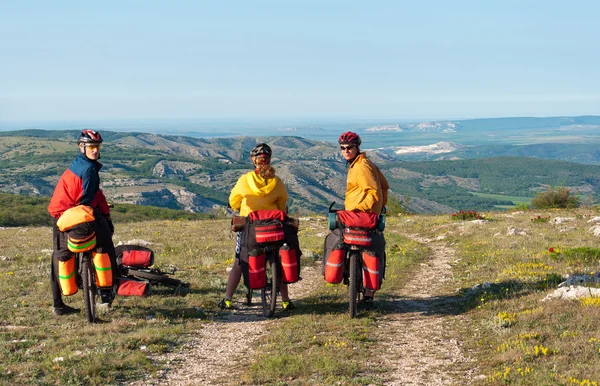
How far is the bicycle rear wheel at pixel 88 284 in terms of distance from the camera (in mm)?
10055

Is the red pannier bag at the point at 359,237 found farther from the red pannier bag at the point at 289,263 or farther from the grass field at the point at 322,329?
the grass field at the point at 322,329

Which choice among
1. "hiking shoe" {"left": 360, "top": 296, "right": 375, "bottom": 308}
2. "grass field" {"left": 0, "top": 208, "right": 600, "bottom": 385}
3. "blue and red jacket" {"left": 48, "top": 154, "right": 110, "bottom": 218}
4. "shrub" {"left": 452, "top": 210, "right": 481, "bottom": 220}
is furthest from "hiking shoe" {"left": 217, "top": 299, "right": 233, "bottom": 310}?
"shrub" {"left": 452, "top": 210, "right": 481, "bottom": 220}

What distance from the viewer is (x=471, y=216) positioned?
31812mm

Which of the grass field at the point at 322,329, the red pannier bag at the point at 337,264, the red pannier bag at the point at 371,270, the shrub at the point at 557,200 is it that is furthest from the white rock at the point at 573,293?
the shrub at the point at 557,200

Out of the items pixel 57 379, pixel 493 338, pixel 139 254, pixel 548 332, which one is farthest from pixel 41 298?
pixel 548 332

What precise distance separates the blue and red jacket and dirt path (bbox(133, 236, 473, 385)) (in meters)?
3.24

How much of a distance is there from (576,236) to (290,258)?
1503 cm

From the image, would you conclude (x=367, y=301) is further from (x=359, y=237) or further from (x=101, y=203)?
(x=101, y=203)

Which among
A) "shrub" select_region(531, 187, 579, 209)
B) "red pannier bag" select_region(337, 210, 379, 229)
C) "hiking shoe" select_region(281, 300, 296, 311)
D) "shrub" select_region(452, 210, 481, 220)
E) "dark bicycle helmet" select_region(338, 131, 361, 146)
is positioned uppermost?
"dark bicycle helmet" select_region(338, 131, 361, 146)

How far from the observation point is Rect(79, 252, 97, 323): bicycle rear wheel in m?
10.1

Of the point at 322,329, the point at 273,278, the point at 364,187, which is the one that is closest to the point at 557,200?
the point at 364,187

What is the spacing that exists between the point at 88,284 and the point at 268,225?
3434 millimetres

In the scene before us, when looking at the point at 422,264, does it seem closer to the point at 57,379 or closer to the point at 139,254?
the point at 139,254

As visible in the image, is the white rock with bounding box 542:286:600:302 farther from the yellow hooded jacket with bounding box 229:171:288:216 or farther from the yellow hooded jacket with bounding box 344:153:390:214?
the yellow hooded jacket with bounding box 229:171:288:216
